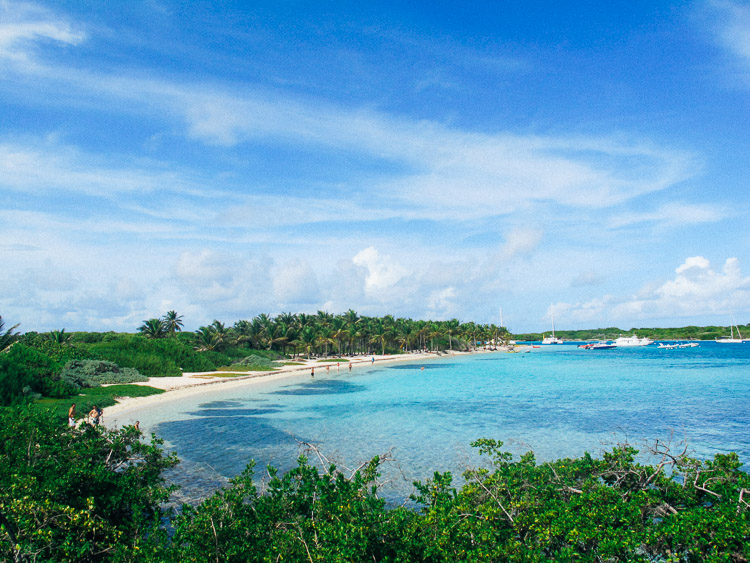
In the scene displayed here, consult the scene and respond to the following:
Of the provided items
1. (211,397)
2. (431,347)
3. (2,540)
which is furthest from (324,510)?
(431,347)

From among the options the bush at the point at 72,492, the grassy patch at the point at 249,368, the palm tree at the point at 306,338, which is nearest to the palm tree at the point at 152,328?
the grassy patch at the point at 249,368

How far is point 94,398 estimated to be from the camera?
3183 centimetres

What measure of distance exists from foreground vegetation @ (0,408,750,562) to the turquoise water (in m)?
1.58

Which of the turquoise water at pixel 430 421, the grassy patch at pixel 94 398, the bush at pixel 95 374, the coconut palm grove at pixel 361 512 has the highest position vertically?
the coconut palm grove at pixel 361 512

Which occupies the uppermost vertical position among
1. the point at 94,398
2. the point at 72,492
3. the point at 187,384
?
the point at 72,492

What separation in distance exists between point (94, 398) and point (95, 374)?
11572 millimetres

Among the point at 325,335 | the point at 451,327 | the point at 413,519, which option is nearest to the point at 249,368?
the point at 325,335

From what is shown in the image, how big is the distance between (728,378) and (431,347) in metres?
83.6

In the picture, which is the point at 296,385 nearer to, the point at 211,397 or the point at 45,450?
the point at 211,397

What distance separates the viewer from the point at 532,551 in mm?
6309

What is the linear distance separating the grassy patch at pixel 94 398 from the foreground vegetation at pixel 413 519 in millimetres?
18586

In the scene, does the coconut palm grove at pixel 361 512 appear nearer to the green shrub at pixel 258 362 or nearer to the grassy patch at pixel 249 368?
the grassy patch at pixel 249 368

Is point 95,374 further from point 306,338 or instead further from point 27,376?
point 306,338

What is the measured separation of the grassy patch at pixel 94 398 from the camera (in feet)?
88.3
